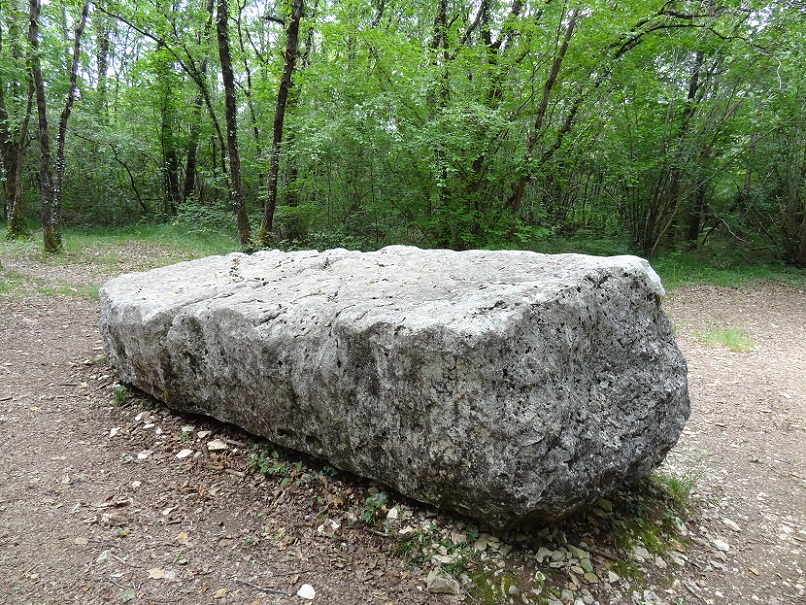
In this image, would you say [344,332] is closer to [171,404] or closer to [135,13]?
[171,404]

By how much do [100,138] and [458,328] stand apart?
17.8 m

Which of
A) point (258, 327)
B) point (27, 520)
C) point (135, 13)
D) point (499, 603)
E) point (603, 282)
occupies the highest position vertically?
point (135, 13)

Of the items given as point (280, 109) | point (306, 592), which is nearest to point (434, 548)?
point (306, 592)

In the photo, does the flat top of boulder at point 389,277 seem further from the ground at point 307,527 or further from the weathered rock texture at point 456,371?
the ground at point 307,527

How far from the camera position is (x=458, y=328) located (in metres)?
2.22

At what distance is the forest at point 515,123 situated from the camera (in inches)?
355

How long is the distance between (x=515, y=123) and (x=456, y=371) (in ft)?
27.2

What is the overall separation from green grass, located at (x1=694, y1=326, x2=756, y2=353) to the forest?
4.24 meters

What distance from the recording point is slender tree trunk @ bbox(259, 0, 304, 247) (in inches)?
328

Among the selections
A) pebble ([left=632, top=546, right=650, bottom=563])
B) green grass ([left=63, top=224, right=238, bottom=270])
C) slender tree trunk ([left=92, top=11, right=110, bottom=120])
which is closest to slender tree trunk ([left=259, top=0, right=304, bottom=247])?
green grass ([left=63, top=224, right=238, bottom=270])

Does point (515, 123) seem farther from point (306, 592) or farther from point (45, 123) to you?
point (45, 123)

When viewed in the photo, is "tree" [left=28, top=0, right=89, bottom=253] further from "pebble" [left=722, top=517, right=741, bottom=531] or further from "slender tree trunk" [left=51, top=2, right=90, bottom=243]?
"pebble" [left=722, top=517, right=741, bottom=531]

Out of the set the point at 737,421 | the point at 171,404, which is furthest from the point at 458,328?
the point at 737,421

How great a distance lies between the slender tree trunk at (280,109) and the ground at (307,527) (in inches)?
220
